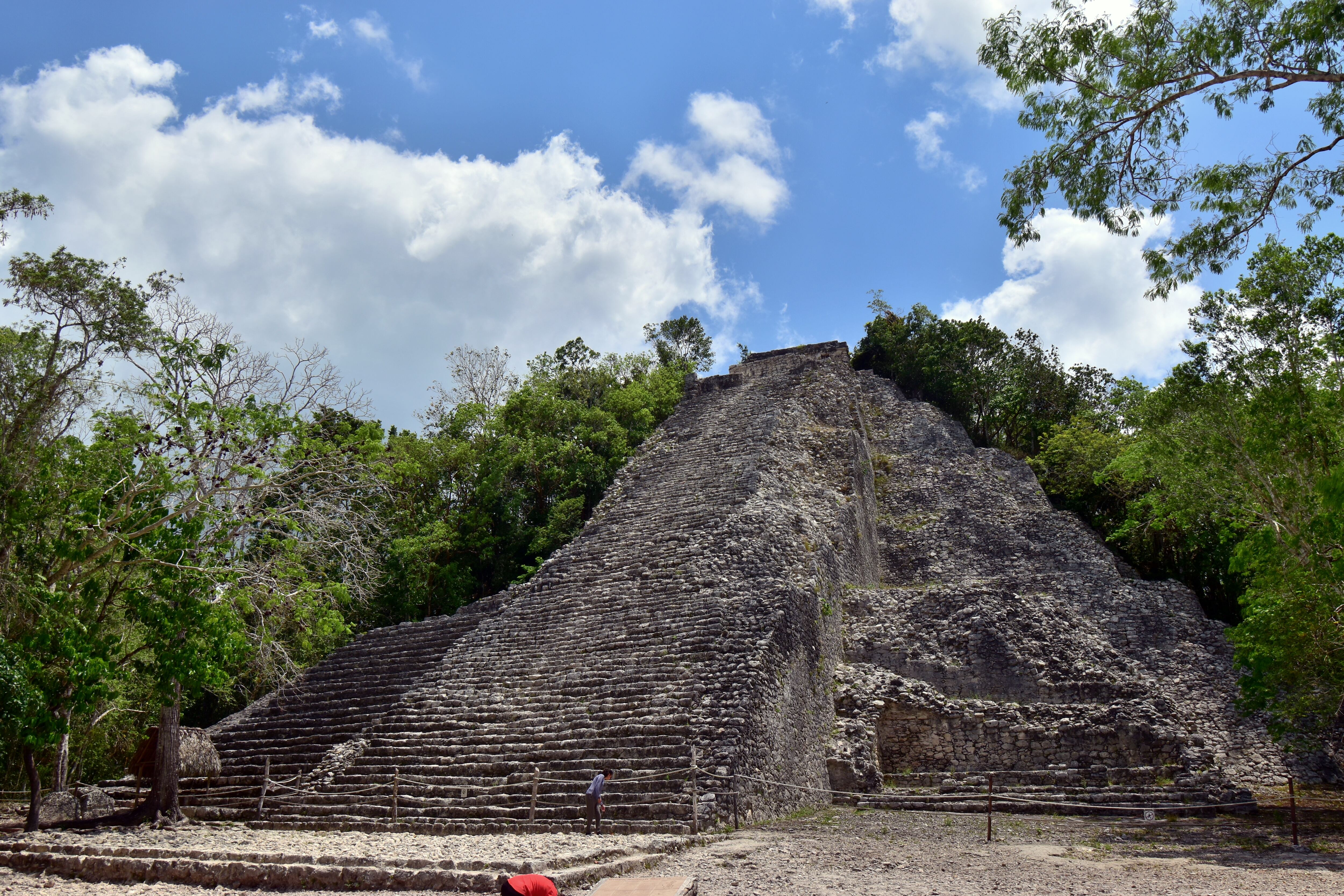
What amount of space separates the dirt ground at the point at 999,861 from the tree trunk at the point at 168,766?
9.85 ft

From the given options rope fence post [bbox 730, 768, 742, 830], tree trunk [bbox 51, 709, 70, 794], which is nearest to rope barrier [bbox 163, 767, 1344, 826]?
rope fence post [bbox 730, 768, 742, 830]

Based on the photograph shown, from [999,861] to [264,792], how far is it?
8803 millimetres

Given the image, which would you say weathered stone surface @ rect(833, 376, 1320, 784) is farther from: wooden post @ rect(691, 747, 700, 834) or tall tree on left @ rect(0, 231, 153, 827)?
tall tree on left @ rect(0, 231, 153, 827)

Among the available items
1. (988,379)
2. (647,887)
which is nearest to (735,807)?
(647,887)

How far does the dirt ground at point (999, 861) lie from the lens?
18.8 feet

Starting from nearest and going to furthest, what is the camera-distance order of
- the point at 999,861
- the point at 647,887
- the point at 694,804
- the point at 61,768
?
1. the point at 647,887
2. the point at 999,861
3. the point at 694,804
4. the point at 61,768

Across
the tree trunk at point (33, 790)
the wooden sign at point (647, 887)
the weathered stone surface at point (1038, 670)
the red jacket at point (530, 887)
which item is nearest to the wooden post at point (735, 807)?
the weathered stone surface at point (1038, 670)

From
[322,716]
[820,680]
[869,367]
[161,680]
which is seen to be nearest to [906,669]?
[820,680]

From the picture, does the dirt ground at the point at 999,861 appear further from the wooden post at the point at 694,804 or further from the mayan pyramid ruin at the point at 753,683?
the mayan pyramid ruin at the point at 753,683

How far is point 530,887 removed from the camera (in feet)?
12.4

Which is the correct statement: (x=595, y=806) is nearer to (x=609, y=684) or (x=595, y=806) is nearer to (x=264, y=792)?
(x=609, y=684)

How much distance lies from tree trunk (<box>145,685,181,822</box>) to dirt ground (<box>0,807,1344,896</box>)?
118 inches

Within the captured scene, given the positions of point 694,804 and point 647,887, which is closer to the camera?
point 647,887

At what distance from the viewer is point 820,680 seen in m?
11.8
